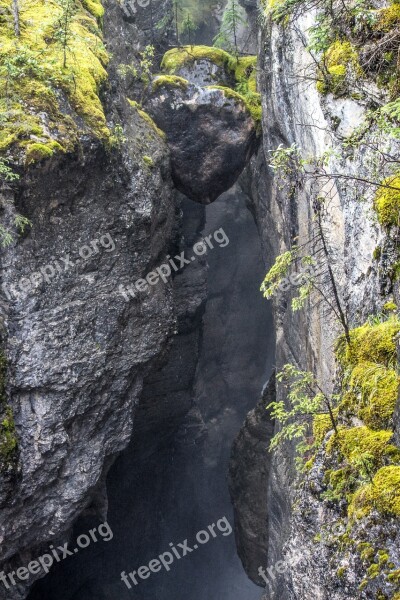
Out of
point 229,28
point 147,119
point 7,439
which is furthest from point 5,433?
point 229,28

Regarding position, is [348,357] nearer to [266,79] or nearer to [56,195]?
[56,195]

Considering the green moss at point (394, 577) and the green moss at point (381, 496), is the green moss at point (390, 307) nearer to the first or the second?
the green moss at point (381, 496)

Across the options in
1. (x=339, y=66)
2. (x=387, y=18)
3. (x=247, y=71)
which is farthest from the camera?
(x=247, y=71)

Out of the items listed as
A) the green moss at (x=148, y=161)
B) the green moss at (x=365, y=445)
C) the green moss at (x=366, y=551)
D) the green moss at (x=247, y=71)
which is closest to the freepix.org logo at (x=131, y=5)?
the green moss at (x=247, y=71)

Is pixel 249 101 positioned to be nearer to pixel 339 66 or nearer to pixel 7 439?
pixel 339 66

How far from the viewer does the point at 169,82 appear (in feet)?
45.5

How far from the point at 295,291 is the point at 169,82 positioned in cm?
648

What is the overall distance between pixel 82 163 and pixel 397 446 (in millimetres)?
7404

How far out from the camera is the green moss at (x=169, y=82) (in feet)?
45.5

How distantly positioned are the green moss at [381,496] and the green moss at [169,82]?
11966 mm

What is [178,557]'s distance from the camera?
1856 cm

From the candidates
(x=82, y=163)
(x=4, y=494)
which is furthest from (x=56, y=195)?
(x=4, y=494)

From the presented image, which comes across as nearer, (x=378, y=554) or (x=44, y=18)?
(x=378, y=554)

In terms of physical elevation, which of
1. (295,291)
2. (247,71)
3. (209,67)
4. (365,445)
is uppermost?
(209,67)
